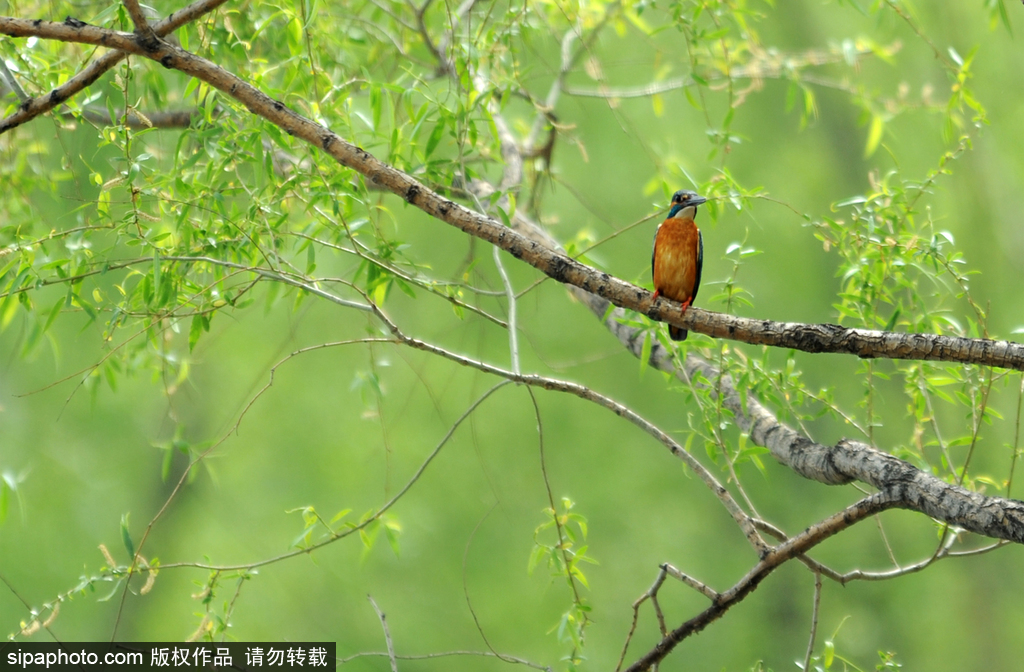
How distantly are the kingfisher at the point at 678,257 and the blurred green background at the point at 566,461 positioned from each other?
384 cm

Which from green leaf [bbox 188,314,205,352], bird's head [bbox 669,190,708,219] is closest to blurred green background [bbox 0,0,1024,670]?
bird's head [bbox 669,190,708,219]

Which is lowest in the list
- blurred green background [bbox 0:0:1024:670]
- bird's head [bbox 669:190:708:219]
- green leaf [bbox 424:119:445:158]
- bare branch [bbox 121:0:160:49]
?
bare branch [bbox 121:0:160:49]

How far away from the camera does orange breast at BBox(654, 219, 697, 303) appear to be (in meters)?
2.58

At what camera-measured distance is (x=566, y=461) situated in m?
7.46

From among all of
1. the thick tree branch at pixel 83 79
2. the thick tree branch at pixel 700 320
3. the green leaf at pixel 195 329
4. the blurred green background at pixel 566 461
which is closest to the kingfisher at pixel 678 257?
the thick tree branch at pixel 700 320

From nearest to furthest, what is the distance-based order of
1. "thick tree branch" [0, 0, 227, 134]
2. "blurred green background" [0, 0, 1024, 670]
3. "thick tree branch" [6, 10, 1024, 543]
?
"thick tree branch" [6, 10, 1024, 543] → "thick tree branch" [0, 0, 227, 134] → "blurred green background" [0, 0, 1024, 670]

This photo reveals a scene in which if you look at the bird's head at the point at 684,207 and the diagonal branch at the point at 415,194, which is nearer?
the diagonal branch at the point at 415,194

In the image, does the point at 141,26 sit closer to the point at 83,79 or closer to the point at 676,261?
the point at 83,79

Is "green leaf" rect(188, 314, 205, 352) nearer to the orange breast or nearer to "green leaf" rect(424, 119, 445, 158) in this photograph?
"green leaf" rect(424, 119, 445, 158)

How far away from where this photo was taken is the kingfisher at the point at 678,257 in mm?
2578

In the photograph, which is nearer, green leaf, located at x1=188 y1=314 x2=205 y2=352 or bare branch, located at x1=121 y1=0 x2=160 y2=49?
bare branch, located at x1=121 y1=0 x2=160 y2=49

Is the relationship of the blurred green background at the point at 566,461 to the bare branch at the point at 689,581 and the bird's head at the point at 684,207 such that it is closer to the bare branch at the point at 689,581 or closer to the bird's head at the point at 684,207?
the bird's head at the point at 684,207

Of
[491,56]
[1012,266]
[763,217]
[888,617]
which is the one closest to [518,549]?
[888,617]

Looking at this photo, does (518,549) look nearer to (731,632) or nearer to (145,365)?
(731,632)
